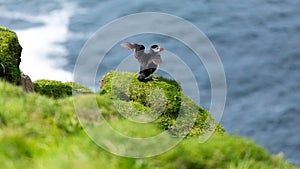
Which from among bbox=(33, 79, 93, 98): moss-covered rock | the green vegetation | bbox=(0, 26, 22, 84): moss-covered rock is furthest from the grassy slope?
bbox=(33, 79, 93, 98): moss-covered rock

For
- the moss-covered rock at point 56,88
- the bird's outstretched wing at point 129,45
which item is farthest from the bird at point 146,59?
the moss-covered rock at point 56,88

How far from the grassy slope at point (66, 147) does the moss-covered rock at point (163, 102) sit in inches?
271

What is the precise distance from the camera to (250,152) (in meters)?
10.3

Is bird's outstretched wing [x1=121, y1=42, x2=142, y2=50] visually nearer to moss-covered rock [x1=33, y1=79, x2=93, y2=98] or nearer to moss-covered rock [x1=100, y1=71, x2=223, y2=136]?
moss-covered rock [x1=100, y1=71, x2=223, y2=136]

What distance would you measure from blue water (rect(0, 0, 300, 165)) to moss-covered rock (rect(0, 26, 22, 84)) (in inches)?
904

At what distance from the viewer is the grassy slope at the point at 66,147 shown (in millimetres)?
8133

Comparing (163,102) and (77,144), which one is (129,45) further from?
(77,144)

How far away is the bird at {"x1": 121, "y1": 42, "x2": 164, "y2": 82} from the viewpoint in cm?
2083

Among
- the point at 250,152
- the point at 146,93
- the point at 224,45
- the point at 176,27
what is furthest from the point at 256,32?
the point at 250,152

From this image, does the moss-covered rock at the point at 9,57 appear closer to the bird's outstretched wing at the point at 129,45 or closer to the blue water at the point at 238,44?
the bird's outstretched wing at the point at 129,45

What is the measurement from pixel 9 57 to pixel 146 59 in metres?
5.18

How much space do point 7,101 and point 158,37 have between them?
137 feet

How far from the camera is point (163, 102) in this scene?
1930cm

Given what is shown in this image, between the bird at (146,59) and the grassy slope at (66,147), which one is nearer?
the grassy slope at (66,147)
